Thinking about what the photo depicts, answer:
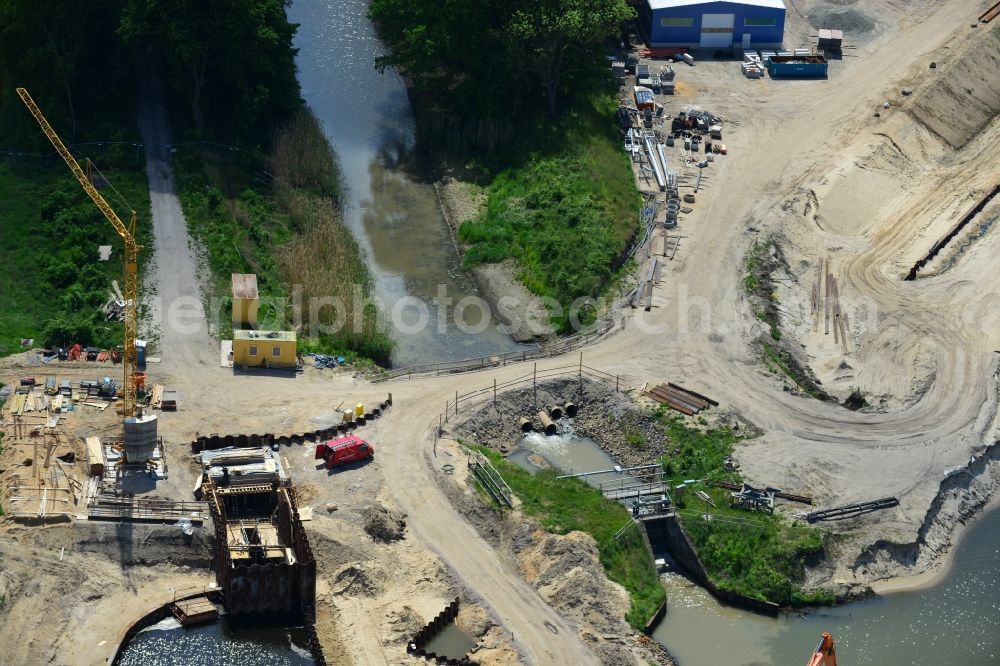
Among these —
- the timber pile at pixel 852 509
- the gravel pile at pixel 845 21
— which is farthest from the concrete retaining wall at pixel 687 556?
the gravel pile at pixel 845 21

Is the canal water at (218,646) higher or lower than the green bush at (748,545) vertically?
lower

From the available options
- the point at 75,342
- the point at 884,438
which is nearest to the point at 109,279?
the point at 75,342

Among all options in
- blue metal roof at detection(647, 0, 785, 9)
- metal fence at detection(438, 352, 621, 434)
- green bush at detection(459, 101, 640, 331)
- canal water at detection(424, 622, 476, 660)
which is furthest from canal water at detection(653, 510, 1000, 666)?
blue metal roof at detection(647, 0, 785, 9)

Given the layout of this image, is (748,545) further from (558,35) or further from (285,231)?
(558,35)

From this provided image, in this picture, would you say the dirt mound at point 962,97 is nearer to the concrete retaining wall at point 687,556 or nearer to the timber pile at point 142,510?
the concrete retaining wall at point 687,556

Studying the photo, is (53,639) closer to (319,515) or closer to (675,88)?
(319,515)

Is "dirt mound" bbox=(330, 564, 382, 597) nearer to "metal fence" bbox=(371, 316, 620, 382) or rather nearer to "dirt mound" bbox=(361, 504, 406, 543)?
"dirt mound" bbox=(361, 504, 406, 543)
